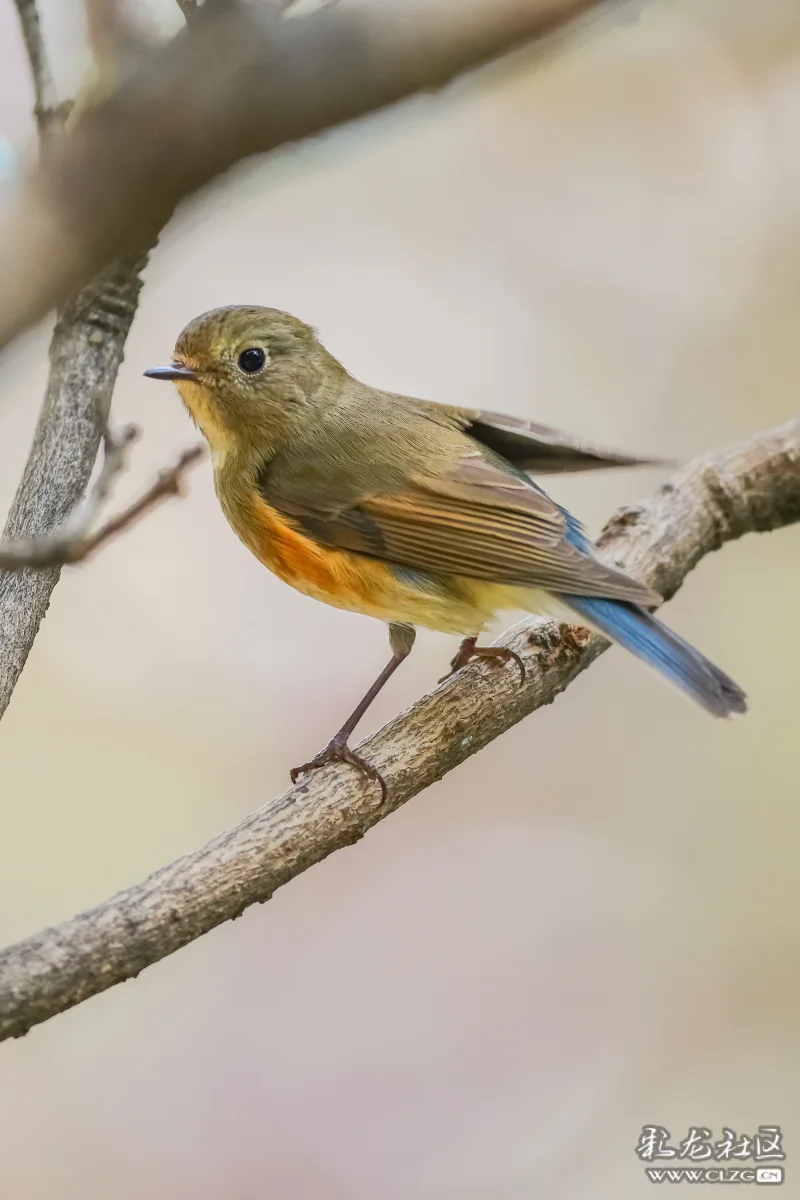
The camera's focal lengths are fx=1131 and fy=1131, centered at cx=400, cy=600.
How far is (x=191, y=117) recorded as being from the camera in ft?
2.22

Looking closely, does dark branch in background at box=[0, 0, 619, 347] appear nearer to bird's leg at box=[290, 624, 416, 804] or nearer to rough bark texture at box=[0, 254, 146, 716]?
rough bark texture at box=[0, 254, 146, 716]

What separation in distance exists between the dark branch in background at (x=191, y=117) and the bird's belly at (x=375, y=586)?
3.73 ft

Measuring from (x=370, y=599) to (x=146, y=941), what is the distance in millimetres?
714

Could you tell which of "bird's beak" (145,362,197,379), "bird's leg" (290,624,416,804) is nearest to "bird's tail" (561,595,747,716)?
"bird's leg" (290,624,416,804)

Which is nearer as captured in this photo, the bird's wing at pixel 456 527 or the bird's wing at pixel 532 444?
the bird's wing at pixel 456 527

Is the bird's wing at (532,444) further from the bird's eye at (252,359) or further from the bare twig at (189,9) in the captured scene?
the bare twig at (189,9)

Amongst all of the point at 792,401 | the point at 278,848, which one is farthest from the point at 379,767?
the point at 792,401

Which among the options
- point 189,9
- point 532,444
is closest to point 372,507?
point 532,444

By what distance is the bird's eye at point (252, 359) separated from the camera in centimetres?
195

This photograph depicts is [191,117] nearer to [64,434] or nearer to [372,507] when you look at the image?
[64,434]

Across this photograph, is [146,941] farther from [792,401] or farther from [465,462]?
[792,401]

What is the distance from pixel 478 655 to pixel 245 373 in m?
0.66

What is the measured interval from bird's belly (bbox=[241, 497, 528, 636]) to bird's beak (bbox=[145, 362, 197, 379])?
10.3 inches

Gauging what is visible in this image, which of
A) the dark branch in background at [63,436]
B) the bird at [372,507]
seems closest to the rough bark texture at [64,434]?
the dark branch in background at [63,436]
